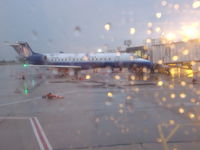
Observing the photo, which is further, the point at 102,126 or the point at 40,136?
the point at 102,126

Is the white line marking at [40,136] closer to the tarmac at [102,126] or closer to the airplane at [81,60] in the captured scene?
the tarmac at [102,126]

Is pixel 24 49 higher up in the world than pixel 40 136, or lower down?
higher up

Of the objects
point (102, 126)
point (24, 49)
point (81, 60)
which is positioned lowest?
point (102, 126)

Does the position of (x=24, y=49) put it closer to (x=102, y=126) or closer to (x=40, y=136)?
(x=102, y=126)

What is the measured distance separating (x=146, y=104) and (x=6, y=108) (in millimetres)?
6594

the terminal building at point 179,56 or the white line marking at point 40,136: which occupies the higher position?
the terminal building at point 179,56

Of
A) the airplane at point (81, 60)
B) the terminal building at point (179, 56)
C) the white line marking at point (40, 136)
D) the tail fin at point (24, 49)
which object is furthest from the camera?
the tail fin at point (24, 49)

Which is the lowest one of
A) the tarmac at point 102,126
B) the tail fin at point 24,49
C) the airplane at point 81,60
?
the tarmac at point 102,126

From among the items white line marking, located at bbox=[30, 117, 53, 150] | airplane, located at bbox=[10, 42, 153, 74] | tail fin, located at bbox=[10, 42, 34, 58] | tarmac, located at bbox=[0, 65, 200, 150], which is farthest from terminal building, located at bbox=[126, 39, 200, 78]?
white line marking, located at bbox=[30, 117, 53, 150]

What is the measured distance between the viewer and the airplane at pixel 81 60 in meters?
33.1

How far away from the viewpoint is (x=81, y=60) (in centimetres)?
3412

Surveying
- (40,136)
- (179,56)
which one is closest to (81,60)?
(179,56)

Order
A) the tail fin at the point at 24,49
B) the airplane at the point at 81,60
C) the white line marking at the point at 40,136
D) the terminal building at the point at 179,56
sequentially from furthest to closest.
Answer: the tail fin at the point at 24,49
the airplane at the point at 81,60
the terminal building at the point at 179,56
the white line marking at the point at 40,136

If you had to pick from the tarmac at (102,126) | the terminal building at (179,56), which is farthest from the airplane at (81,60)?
the tarmac at (102,126)
